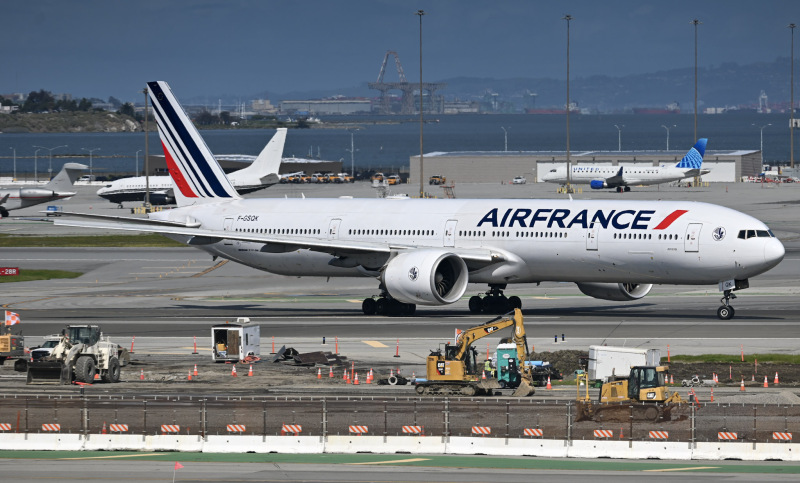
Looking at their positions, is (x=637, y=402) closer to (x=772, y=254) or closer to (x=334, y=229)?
(x=772, y=254)

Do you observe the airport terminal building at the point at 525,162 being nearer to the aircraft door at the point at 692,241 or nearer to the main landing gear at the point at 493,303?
the main landing gear at the point at 493,303

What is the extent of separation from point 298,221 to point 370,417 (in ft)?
95.1

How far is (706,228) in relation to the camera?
169ft

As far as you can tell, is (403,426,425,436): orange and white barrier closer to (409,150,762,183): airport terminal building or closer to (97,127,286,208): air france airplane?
(97,127,286,208): air france airplane

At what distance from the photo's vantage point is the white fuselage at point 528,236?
51.4m

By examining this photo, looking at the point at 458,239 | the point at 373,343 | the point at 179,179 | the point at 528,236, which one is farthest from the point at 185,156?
the point at 373,343

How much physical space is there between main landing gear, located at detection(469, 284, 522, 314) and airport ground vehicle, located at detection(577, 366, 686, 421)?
2439cm

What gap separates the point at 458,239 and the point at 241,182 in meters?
79.7

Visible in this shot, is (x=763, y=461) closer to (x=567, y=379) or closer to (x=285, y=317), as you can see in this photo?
(x=567, y=379)

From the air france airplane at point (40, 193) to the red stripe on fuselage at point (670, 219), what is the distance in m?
90.8

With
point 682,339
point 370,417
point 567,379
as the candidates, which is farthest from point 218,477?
point 682,339

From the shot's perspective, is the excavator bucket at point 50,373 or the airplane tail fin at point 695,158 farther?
the airplane tail fin at point 695,158

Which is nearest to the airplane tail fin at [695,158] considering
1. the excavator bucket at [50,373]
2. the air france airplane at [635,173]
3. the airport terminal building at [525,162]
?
the air france airplane at [635,173]

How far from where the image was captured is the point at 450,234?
2224 inches
